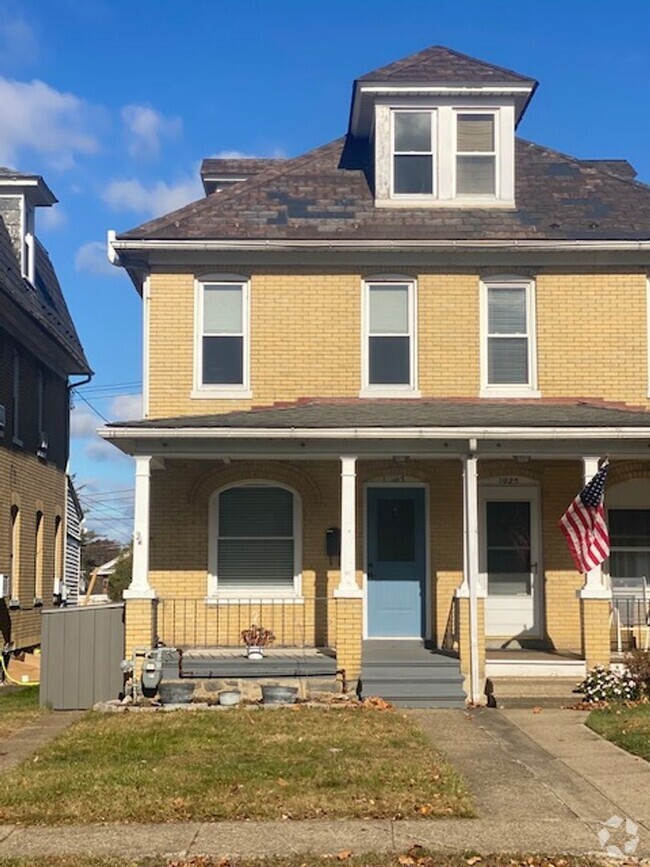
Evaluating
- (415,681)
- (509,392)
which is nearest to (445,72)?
(509,392)

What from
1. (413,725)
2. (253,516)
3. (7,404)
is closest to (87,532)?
(7,404)

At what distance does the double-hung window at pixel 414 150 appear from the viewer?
1669 cm

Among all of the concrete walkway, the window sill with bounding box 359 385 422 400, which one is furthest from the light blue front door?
the concrete walkway

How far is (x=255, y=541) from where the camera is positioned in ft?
50.2

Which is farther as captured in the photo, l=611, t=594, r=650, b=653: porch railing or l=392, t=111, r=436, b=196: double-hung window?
l=392, t=111, r=436, b=196: double-hung window

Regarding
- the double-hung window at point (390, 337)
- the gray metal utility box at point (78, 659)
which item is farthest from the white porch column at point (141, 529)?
the double-hung window at point (390, 337)

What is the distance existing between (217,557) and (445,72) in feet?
27.2

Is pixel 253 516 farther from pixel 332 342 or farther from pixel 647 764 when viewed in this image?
pixel 647 764

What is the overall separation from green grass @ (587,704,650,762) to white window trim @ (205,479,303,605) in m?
→ 4.58

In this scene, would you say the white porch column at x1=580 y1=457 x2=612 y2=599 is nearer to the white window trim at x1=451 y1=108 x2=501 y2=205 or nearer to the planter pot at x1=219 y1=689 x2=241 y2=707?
the planter pot at x1=219 y1=689 x2=241 y2=707

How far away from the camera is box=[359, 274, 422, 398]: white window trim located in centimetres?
1574

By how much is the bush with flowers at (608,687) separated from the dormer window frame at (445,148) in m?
7.35

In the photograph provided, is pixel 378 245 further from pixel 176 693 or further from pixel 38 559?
pixel 38 559

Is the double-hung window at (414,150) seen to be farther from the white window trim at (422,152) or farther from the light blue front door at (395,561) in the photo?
the light blue front door at (395,561)
